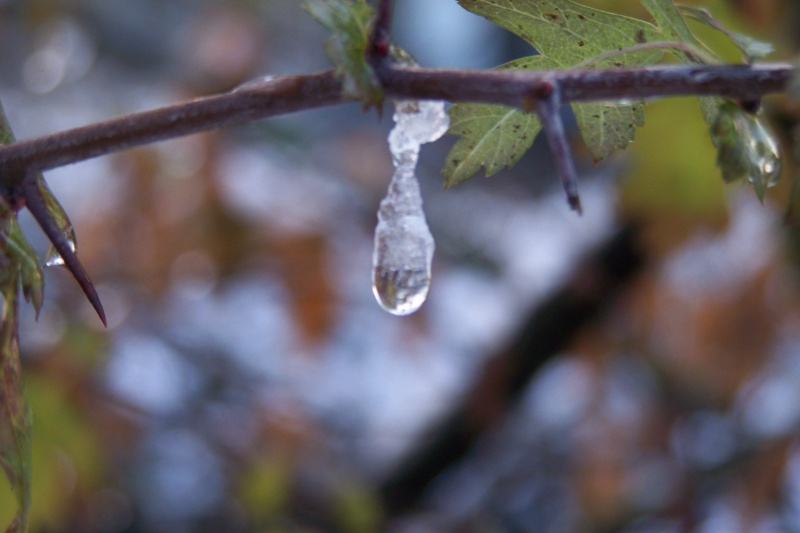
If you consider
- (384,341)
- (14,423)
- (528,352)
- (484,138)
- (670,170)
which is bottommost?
(14,423)

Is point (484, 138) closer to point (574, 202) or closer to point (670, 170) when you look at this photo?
point (574, 202)

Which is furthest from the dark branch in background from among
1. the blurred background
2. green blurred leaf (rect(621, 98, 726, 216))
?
green blurred leaf (rect(621, 98, 726, 216))

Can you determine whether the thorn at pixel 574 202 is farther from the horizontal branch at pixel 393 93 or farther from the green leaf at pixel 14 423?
the green leaf at pixel 14 423

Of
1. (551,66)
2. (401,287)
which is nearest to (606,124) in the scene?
(551,66)

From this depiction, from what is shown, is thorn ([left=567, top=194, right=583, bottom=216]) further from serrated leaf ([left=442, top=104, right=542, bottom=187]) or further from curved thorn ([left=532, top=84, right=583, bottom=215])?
serrated leaf ([left=442, top=104, right=542, bottom=187])

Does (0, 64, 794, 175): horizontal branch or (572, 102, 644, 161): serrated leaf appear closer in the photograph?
(0, 64, 794, 175): horizontal branch

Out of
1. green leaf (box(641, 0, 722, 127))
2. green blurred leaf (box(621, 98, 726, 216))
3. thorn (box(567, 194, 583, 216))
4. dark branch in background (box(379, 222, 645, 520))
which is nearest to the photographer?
thorn (box(567, 194, 583, 216))

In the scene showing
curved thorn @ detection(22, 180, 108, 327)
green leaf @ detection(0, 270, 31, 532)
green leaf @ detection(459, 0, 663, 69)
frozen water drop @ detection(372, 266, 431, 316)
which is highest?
green leaf @ detection(459, 0, 663, 69)
